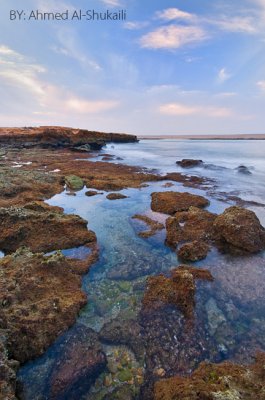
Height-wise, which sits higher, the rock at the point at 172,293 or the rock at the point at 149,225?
the rock at the point at 172,293

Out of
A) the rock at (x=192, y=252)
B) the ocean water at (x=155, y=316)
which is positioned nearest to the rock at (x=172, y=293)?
the ocean water at (x=155, y=316)

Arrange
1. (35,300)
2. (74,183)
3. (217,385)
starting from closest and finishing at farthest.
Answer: (217,385) < (35,300) < (74,183)

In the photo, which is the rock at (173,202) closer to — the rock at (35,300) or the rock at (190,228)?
the rock at (190,228)

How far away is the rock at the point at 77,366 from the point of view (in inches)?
217

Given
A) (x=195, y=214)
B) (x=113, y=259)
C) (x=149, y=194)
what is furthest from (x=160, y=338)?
(x=149, y=194)

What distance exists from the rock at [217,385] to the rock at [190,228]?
672 cm

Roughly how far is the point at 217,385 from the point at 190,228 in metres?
9.02

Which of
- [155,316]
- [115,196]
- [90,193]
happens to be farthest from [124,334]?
[90,193]

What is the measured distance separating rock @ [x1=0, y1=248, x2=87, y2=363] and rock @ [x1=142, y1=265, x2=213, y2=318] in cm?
189

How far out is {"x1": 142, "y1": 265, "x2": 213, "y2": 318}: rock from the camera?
785 centimetres

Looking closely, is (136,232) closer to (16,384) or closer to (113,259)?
(113,259)

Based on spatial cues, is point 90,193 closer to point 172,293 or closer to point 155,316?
point 172,293

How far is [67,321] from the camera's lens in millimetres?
7184

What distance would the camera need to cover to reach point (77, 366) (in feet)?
19.6
